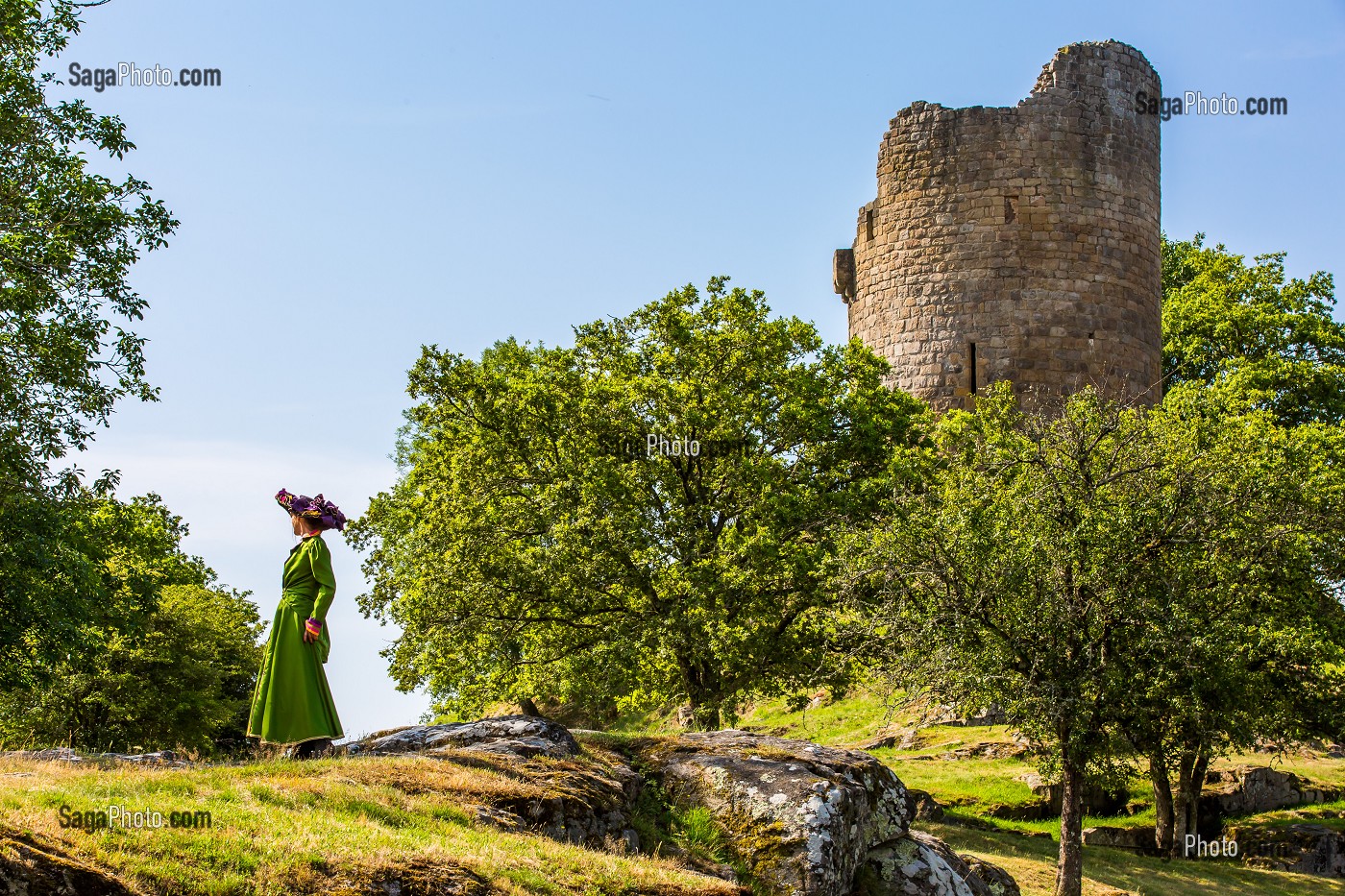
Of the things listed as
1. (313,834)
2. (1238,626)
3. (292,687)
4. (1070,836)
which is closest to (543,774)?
(292,687)

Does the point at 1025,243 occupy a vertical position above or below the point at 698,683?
above

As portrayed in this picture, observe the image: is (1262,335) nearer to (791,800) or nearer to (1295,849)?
(1295,849)

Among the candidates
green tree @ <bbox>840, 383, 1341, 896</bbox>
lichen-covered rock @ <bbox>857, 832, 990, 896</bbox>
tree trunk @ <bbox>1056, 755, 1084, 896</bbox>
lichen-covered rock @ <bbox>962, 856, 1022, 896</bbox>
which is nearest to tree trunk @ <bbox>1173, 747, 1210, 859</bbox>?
green tree @ <bbox>840, 383, 1341, 896</bbox>

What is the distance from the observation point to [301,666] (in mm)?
11938

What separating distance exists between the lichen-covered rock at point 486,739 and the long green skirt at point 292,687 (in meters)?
1.15

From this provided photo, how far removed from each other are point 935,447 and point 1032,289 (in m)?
11.8

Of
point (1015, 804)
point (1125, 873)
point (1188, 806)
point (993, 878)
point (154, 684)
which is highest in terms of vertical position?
point (154, 684)

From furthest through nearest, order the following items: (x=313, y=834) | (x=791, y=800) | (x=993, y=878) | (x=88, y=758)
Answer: (x=993, y=878)
(x=791, y=800)
(x=88, y=758)
(x=313, y=834)

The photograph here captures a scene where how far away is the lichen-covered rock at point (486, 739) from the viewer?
13.1 metres

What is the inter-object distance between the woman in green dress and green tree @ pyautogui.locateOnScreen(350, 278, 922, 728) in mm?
10696

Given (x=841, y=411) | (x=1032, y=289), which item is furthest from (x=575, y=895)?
(x=1032, y=289)

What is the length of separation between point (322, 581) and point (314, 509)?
2.57 ft

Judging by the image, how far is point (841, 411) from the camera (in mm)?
26359

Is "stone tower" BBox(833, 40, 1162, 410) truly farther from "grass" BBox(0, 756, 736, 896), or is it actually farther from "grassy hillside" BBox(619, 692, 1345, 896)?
"grass" BBox(0, 756, 736, 896)
